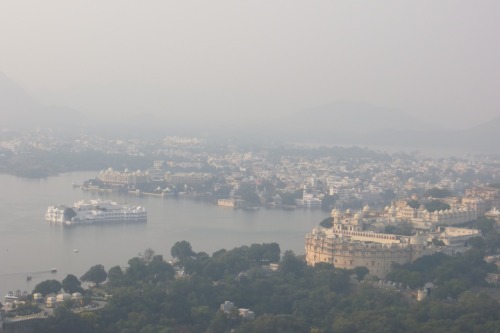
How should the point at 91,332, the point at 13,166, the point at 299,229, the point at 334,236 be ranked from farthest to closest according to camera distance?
1. the point at 13,166
2. the point at 299,229
3. the point at 334,236
4. the point at 91,332

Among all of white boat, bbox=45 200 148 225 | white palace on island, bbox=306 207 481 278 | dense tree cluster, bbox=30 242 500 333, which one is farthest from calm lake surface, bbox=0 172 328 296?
dense tree cluster, bbox=30 242 500 333

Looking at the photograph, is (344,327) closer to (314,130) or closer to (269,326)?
(269,326)

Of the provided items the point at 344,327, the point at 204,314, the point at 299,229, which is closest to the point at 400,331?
the point at 344,327

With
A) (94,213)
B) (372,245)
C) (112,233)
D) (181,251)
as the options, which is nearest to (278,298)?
(372,245)

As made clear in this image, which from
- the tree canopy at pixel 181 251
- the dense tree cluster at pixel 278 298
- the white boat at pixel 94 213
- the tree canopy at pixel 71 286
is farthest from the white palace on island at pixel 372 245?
the white boat at pixel 94 213

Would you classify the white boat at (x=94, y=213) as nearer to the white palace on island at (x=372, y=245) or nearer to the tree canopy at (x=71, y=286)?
the white palace on island at (x=372, y=245)

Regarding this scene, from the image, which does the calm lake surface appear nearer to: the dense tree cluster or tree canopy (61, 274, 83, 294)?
tree canopy (61, 274, 83, 294)
